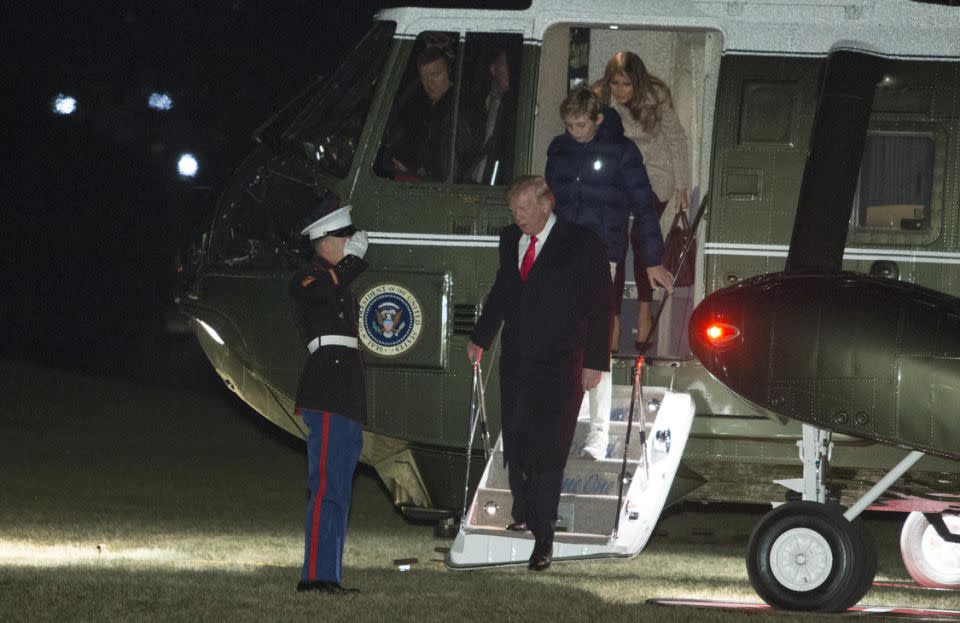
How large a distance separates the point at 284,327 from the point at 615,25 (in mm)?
2418

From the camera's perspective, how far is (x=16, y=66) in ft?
112

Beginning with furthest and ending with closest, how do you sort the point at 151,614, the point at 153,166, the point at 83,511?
the point at 153,166 → the point at 83,511 → the point at 151,614

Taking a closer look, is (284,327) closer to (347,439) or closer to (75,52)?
(347,439)

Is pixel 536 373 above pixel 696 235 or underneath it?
underneath

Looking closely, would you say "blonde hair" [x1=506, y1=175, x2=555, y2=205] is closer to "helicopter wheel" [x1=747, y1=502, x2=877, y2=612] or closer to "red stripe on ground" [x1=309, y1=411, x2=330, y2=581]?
"red stripe on ground" [x1=309, y1=411, x2=330, y2=581]

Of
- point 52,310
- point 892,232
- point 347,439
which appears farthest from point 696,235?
point 52,310

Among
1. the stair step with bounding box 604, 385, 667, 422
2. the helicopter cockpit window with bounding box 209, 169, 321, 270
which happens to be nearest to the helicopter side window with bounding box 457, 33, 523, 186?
the helicopter cockpit window with bounding box 209, 169, 321, 270

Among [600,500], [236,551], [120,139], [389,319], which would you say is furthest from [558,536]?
[120,139]

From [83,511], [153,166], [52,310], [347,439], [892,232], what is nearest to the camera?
[347,439]

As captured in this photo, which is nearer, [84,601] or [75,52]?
[84,601]

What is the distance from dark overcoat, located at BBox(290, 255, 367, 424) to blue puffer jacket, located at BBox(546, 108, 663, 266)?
1417 millimetres

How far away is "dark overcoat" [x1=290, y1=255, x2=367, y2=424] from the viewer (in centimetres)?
765

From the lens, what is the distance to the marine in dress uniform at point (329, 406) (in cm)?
764

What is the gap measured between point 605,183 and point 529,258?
0.90 m
